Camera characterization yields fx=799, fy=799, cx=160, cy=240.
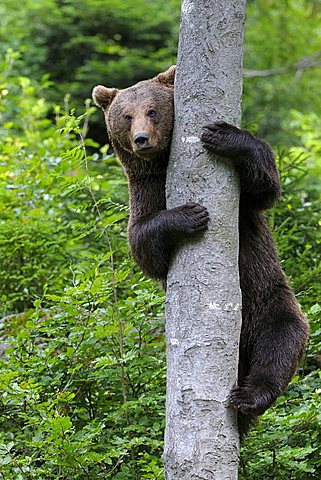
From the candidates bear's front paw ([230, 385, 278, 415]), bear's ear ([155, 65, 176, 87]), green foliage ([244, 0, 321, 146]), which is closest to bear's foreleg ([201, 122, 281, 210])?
bear's ear ([155, 65, 176, 87])

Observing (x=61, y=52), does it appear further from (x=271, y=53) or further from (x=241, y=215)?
(x=241, y=215)

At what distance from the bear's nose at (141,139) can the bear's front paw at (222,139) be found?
0.50m

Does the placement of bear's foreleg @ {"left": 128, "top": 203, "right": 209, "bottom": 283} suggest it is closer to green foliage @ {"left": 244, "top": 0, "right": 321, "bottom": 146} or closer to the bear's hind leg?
the bear's hind leg

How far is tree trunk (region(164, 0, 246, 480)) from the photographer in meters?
3.27

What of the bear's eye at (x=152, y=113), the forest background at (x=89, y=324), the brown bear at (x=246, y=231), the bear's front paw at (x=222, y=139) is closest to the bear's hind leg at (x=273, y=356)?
the brown bear at (x=246, y=231)

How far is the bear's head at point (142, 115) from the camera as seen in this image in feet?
12.7

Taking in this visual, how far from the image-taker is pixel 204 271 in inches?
132

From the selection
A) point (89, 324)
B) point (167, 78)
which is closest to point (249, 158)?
point (167, 78)

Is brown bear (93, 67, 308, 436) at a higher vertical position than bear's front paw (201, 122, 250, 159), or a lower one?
lower

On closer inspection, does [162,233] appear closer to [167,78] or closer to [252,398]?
[252,398]

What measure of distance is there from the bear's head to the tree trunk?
1.00ft

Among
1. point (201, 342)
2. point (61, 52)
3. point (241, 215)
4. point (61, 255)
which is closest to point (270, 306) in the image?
point (241, 215)

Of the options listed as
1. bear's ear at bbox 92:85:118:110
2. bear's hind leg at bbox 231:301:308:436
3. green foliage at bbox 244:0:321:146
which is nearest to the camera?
bear's hind leg at bbox 231:301:308:436

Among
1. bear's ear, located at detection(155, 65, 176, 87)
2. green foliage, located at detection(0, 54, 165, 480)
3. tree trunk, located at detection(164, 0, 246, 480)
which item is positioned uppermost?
bear's ear, located at detection(155, 65, 176, 87)
